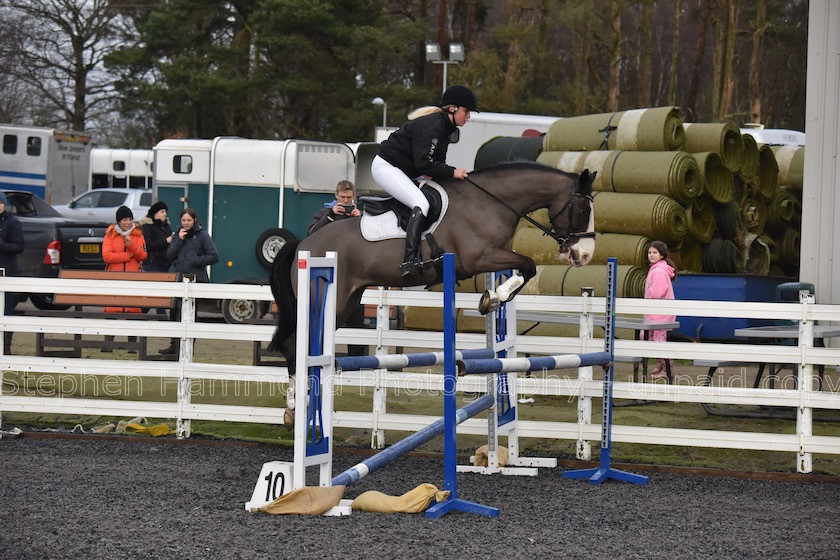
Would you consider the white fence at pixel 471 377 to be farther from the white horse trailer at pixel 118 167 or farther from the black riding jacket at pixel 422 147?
the white horse trailer at pixel 118 167

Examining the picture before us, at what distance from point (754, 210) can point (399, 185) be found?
915 centimetres

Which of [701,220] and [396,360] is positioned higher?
[701,220]

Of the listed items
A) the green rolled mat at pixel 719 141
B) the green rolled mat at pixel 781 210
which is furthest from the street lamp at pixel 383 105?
the green rolled mat at pixel 719 141

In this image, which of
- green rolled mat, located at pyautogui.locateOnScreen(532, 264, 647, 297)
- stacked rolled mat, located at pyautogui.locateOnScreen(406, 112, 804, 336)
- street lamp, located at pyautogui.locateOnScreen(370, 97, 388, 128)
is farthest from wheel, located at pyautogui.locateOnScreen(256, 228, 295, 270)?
street lamp, located at pyautogui.locateOnScreen(370, 97, 388, 128)

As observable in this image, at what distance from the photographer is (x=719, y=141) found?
46.4 feet

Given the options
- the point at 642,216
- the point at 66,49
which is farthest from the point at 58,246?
the point at 66,49

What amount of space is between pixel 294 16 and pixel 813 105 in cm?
2654

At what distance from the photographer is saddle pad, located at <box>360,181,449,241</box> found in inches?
282

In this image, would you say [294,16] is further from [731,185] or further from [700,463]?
[700,463]

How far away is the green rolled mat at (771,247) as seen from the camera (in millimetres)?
15070

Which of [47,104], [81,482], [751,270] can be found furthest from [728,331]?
[47,104]

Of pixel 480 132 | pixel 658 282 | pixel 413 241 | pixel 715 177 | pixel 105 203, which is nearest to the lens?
pixel 413 241

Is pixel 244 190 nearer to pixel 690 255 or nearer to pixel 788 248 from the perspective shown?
pixel 690 255

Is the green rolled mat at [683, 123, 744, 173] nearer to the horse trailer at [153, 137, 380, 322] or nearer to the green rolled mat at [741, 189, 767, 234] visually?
the green rolled mat at [741, 189, 767, 234]
